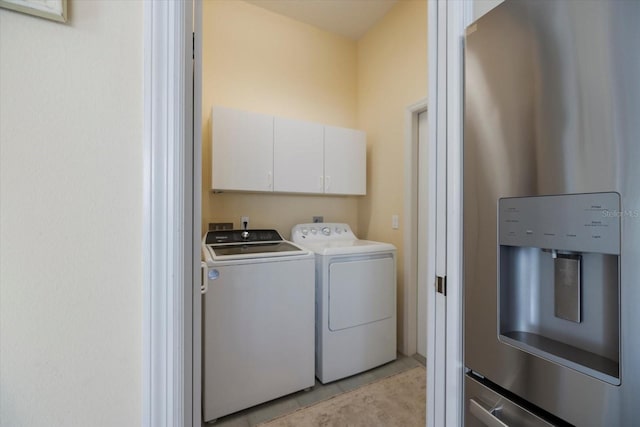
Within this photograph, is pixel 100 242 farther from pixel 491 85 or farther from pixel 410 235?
pixel 410 235

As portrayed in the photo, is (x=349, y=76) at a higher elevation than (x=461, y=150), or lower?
higher

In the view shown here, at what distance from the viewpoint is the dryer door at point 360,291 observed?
200cm

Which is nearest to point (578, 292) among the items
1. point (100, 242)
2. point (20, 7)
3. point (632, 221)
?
point (632, 221)

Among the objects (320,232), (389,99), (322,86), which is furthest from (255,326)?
(322,86)

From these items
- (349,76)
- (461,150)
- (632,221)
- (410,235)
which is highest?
(349,76)

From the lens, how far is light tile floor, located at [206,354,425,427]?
5.45ft

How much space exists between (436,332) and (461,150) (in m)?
0.65

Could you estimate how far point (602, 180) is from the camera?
0.53m

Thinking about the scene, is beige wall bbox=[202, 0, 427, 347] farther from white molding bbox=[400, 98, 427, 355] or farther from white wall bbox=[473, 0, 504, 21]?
white wall bbox=[473, 0, 504, 21]

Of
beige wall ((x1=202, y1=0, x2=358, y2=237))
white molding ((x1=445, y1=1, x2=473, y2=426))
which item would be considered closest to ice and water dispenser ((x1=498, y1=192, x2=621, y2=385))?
white molding ((x1=445, y1=1, x2=473, y2=426))

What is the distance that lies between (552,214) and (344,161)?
207 centimetres

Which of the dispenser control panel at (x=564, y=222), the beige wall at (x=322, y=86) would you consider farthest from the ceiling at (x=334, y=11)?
the dispenser control panel at (x=564, y=222)

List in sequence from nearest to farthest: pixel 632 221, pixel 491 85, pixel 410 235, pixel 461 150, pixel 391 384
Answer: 1. pixel 632 221
2. pixel 491 85
3. pixel 461 150
4. pixel 391 384
5. pixel 410 235

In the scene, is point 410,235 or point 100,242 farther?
point 410,235
